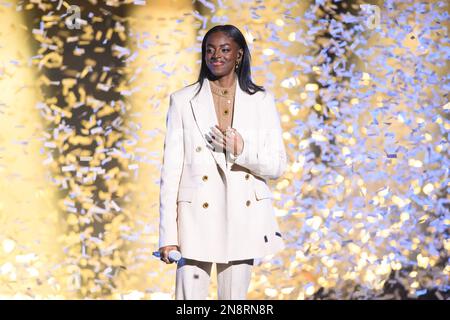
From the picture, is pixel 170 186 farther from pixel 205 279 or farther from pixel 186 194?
pixel 205 279

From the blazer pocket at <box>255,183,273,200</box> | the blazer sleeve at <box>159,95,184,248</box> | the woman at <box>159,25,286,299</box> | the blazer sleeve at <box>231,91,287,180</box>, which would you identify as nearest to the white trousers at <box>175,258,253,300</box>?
the woman at <box>159,25,286,299</box>

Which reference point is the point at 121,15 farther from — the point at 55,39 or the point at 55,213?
the point at 55,213

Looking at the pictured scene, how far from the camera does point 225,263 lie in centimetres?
292

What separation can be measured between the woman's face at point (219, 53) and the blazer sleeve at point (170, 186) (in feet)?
0.81

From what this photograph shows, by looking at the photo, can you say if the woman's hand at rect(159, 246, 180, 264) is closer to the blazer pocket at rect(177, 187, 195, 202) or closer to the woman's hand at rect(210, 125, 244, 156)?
the blazer pocket at rect(177, 187, 195, 202)

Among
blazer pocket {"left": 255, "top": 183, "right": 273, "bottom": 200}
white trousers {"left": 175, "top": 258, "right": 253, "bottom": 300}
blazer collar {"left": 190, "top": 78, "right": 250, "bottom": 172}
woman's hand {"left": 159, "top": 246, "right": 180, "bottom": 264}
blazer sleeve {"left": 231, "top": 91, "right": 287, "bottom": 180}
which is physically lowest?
white trousers {"left": 175, "top": 258, "right": 253, "bottom": 300}

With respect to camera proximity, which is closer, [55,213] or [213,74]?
[213,74]

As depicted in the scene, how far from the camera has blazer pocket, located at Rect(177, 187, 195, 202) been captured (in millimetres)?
2887

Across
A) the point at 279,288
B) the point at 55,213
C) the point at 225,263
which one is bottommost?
the point at 279,288

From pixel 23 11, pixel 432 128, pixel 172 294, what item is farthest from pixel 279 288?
pixel 23 11

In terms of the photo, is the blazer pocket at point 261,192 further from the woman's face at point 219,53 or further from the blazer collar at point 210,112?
the woman's face at point 219,53

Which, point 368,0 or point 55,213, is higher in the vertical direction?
point 368,0

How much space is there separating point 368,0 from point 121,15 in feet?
3.88

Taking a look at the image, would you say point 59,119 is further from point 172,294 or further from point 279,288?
point 279,288
